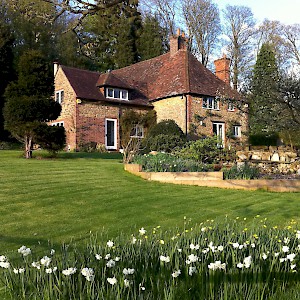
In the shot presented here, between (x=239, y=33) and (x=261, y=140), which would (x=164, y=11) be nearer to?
(x=239, y=33)

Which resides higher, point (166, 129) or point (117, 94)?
point (117, 94)

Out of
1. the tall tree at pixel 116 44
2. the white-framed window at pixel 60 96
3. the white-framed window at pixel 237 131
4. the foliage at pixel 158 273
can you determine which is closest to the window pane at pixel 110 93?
the white-framed window at pixel 60 96

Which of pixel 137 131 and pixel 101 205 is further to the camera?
pixel 137 131

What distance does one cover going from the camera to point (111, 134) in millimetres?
25938

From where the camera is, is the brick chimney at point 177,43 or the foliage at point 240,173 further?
the brick chimney at point 177,43

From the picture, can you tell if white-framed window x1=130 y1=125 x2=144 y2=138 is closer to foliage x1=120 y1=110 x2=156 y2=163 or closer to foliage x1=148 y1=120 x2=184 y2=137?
foliage x1=120 y1=110 x2=156 y2=163

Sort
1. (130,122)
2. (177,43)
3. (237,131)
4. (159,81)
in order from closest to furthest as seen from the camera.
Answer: (130,122), (159,81), (177,43), (237,131)

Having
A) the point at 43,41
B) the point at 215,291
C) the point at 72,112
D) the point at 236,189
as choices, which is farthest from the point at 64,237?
the point at 43,41

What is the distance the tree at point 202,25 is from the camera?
3775cm

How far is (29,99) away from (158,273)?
13.3m

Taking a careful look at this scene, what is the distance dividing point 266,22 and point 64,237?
136 ft

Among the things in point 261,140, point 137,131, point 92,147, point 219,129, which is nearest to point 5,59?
point 92,147

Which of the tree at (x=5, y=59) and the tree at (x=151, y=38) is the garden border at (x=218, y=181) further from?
the tree at (x=151, y=38)

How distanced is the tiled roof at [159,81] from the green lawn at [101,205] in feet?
52.2
